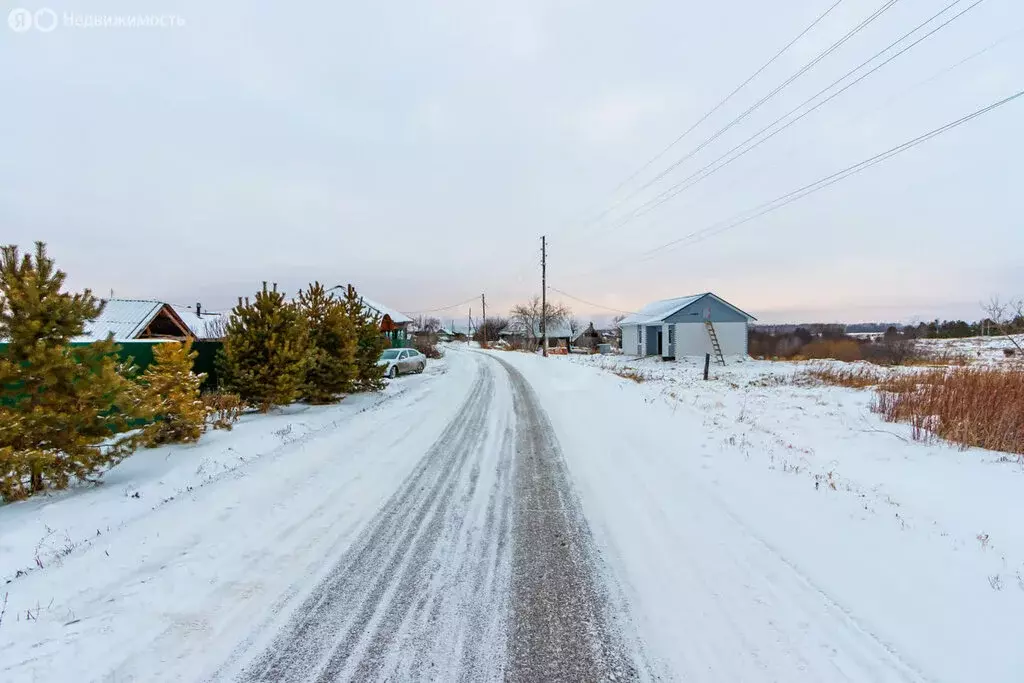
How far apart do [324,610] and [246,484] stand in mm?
3328

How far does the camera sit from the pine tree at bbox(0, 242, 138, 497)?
498 cm

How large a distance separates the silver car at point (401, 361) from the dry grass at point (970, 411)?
58.3 feet

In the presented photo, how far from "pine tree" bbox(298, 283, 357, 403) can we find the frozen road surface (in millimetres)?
6649

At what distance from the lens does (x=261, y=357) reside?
33.9 feet

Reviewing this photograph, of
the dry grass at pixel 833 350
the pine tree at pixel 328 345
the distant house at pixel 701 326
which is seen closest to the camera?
the pine tree at pixel 328 345

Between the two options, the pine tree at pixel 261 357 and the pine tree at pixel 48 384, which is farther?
the pine tree at pixel 261 357

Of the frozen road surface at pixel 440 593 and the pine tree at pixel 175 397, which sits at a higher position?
the pine tree at pixel 175 397

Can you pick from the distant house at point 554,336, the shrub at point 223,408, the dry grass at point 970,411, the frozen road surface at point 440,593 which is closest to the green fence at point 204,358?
the shrub at point 223,408

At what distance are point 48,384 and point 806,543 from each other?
8246mm

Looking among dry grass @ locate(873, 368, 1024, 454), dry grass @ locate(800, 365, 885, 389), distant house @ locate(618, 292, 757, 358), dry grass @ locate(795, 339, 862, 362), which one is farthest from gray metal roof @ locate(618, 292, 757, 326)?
dry grass @ locate(873, 368, 1024, 454)

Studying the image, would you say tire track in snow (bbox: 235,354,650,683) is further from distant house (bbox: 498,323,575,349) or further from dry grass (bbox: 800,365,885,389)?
distant house (bbox: 498,323,575,349)

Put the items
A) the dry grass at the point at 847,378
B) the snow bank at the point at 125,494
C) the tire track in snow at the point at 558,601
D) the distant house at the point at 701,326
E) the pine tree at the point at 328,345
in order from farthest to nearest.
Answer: the distant house at the point at 701,326
the dry grass at the point at 847,378
the pine tree at the point at 328,345
the snow bank at the point at 125,494
the tire track in snow at the point at 558,601

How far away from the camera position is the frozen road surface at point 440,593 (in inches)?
98.5

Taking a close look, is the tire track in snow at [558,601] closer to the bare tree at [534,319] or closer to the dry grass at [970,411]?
the dry grass at [970,411]
